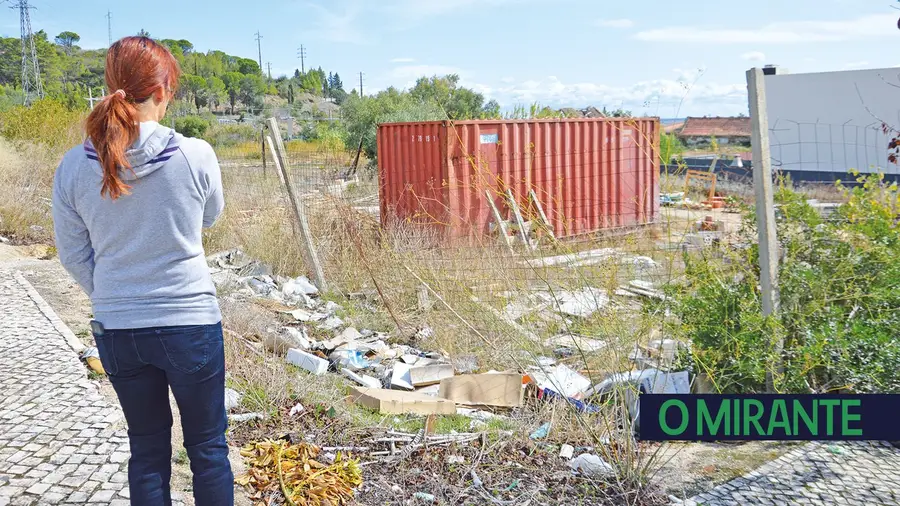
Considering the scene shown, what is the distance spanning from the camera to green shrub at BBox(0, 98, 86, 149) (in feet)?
52.4

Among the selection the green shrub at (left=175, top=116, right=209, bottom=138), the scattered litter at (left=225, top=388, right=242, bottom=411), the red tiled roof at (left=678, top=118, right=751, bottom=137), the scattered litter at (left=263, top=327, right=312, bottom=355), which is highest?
the green shrub at (left=175, top=116, right=209, bottom=138)

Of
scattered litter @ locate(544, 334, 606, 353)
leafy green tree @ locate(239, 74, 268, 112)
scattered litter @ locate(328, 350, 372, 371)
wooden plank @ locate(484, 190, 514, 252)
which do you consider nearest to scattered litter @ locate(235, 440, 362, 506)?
scattered litter @ locate(544, 334, 606, 353)

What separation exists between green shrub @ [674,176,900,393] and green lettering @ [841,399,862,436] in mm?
954

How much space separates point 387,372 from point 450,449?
75.5 inches

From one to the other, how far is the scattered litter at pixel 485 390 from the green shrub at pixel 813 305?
3.75 ft

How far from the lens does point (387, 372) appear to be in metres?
5.80

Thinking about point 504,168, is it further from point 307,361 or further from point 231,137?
point 231,137

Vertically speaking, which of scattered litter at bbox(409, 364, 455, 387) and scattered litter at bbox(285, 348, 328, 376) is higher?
scattered litter at bbox(285, 348, 328, 376)

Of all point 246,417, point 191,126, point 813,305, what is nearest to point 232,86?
point 191,126

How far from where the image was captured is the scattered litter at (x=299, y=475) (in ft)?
11.0

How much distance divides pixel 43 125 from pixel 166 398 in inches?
647

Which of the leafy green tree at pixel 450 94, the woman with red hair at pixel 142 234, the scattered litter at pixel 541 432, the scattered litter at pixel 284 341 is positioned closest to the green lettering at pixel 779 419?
the scattered litter at pixel 541 432

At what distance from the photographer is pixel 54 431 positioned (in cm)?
403

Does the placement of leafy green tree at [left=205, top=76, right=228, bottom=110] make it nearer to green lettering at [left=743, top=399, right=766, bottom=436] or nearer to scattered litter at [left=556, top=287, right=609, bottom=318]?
scattered litter at [left=556, top=287, right=609, bottom=318]
